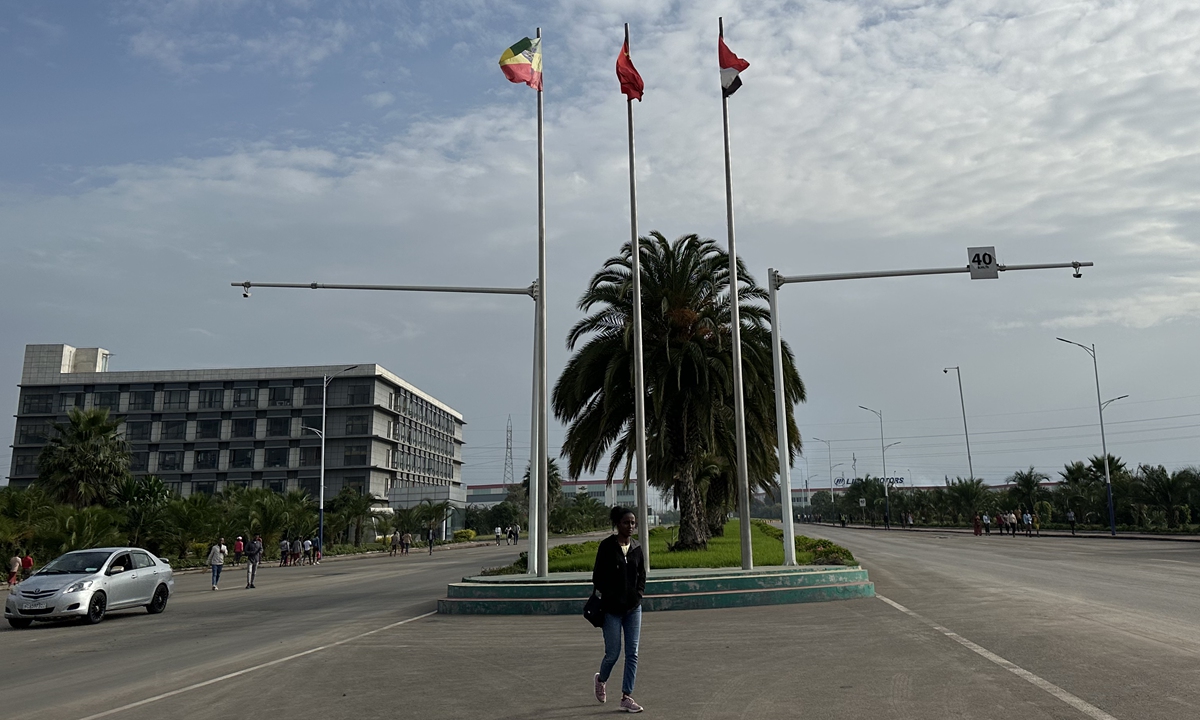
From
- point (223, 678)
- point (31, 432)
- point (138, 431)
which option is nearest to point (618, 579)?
point (223, 678)

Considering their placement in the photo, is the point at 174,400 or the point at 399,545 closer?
the point at 399,545

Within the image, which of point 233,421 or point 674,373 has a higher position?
point 233,421

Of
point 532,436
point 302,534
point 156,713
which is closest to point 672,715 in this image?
point 156,713

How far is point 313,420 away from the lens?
9606 cm

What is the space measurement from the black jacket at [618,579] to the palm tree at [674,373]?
676 inches

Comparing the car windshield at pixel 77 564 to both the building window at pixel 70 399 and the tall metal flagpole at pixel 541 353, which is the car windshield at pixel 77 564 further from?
the building window at pixel 70 399

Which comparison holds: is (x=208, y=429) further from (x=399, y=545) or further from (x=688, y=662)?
(x=688, y=662)

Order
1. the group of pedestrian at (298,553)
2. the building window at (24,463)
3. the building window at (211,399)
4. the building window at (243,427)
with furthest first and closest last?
the building window at (211,399) → the building window at (243,427) → the building window at (24,463) → the group of pedestrian at (298,553)

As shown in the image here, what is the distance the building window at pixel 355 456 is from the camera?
9406cm

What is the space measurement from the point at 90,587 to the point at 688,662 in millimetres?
14005

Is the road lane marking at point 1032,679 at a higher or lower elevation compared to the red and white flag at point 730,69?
lower

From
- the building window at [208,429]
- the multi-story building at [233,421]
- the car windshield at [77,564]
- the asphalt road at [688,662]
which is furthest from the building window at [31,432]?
the asphalt road at [688,662]

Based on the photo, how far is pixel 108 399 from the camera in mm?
97812

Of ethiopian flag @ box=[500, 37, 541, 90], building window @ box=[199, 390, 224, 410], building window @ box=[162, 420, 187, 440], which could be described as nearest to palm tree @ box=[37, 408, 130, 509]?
ethiopian flag @ box=[500, 37, 541, 90]
